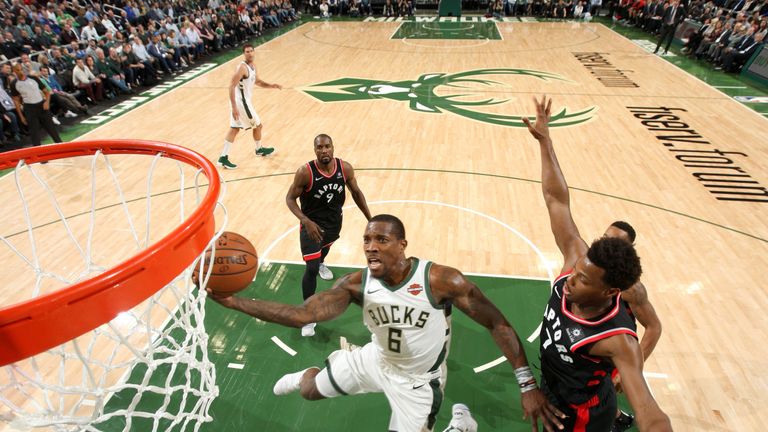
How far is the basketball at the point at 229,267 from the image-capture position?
97.7 inches

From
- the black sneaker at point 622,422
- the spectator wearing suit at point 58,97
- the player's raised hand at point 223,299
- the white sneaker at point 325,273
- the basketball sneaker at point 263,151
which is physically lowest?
the basketball sneaker at point 263,151

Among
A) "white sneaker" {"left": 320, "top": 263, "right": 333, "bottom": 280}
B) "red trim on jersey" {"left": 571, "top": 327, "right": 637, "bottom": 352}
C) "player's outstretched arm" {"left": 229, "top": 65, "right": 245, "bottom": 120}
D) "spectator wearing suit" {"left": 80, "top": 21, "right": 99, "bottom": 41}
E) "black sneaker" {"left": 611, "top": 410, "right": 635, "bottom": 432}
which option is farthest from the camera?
"spectator wearing suit" {"left": 80, "top": 21, "right": 99, "bottom": 41}

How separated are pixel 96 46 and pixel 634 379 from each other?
1323 centimetres

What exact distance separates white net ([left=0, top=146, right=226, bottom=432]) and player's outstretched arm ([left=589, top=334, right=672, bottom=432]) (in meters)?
1.92

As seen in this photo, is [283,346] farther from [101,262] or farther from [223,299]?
[101,262]

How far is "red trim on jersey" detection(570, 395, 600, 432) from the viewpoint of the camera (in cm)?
246

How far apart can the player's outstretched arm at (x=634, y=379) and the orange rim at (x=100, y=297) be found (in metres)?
1.87

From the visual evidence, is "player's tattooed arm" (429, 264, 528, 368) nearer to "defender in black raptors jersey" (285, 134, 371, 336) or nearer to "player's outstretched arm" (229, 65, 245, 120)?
"defender in black raptors jersey" (285, 134, 371, 336)

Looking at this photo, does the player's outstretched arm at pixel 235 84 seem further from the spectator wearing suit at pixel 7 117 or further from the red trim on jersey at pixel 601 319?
the red trim on jersey at pixel 601 319

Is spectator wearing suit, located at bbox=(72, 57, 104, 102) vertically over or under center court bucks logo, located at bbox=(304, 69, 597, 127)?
over

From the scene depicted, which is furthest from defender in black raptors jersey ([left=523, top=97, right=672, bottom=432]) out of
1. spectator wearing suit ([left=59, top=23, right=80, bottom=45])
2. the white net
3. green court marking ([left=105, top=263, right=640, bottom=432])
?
spectator wearing suit ([left=59, top=23, right=80, bottom=45])

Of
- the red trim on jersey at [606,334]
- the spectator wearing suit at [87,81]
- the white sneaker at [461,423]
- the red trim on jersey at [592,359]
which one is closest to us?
the red trim on jersey at [606,334]

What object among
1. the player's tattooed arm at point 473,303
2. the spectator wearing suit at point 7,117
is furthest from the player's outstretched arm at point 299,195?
the spectator wearing suit at point 7,117

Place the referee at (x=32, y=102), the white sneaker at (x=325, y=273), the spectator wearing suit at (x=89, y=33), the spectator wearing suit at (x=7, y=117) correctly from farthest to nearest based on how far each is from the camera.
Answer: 1. the spectator wearing suit at (x=89, y=33)
2. the spectator wearing suit at (x=7, y=117)
3. the referee at (x=32, y=102)
4. the white sneaker at (x=325, y=273)
